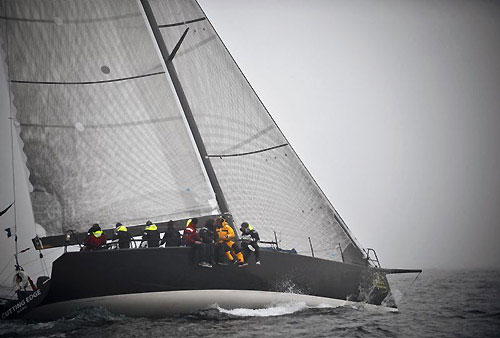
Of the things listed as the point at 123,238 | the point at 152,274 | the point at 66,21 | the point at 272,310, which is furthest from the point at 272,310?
the point at 66,21

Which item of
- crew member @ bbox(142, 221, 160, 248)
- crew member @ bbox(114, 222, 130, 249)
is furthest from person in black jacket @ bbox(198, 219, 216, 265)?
crew member @ bbox(114, 222, 130, 249)

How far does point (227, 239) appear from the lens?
26.4ft

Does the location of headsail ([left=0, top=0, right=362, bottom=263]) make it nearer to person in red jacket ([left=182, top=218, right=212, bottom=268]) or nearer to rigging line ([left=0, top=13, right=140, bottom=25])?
rigging line ([left=0, top=13, right=140, bottom=25])

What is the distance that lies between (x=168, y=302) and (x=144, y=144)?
12.0ft

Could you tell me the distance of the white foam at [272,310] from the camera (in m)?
7.86

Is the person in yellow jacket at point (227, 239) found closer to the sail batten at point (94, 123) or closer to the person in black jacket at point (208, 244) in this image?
the person in black jacket at point (208, 244)

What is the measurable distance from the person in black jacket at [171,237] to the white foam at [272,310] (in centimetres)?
158

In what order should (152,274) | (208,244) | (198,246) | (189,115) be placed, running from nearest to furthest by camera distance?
(152,274)
(198,246)
(208,244)
(189,115)

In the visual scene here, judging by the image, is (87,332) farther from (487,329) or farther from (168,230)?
(487,329)

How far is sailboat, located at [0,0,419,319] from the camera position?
9.13 metres

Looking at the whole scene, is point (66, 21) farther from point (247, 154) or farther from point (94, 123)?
point (247, 154)

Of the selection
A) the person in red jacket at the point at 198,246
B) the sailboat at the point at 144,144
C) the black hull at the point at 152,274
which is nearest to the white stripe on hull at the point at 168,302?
the black hull at the point at 152,274

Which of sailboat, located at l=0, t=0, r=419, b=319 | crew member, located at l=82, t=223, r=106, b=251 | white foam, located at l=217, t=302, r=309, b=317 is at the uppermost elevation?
sailboat, located at l=0, t=0, r=419, b=319

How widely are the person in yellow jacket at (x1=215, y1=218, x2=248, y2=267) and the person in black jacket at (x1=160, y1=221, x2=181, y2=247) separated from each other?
0.94m
